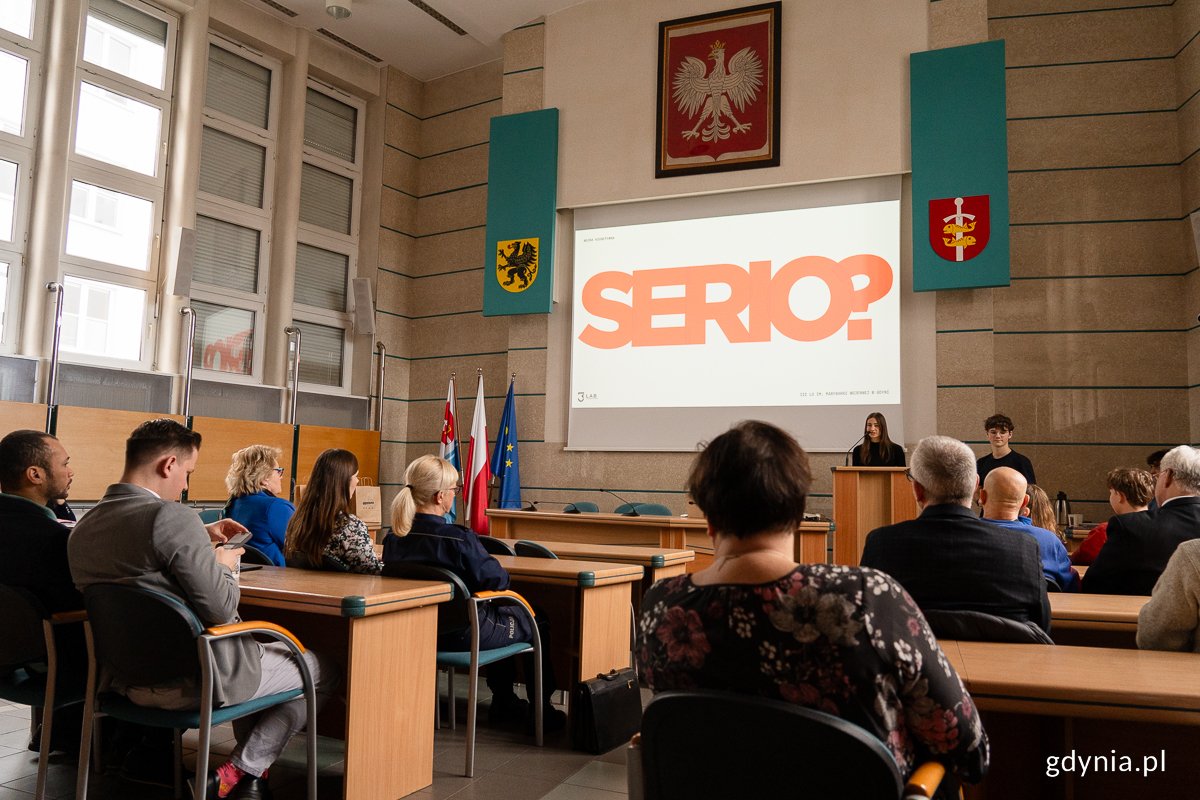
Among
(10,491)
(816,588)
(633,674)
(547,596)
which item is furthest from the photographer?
(547,596)

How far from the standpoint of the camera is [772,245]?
743 cm

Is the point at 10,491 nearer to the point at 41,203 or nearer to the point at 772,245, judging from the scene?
the point at 41,203

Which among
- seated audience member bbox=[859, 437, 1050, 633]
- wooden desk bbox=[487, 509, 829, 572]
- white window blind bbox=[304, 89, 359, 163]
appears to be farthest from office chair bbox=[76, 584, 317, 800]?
white window blind bbox=[304, 89, 359, 163]

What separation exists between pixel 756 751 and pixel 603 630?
2482 mm

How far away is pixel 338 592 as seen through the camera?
267 cm

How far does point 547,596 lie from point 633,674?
0.62m

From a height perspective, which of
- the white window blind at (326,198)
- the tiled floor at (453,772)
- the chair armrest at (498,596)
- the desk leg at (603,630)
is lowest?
the tiled floor at (453,772)

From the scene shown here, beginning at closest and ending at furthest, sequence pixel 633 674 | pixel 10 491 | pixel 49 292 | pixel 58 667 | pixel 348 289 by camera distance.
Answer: pixel 58 667 < pixel 10 491 < pixel 633 674 < pixel 49 292 < pixel 348 289

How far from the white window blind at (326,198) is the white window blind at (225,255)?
0.72 m

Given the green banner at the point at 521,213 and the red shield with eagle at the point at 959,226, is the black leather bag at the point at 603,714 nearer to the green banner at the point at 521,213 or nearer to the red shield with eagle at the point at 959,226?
the red shield with eagle at the point at 959,226

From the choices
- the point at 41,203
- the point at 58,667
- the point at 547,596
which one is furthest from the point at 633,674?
the point at 41,203

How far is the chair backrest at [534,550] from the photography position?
422cm

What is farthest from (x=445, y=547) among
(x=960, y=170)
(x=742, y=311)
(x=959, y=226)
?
(x=960, y=170)

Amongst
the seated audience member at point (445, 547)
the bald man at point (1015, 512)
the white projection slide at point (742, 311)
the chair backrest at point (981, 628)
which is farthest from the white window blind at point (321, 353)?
the chair backrest at point (981, 628)
